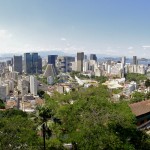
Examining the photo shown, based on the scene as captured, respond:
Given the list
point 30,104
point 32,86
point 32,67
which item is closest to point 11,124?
point 30,104

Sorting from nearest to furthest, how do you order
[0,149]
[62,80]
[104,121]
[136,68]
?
[0,149]
[104,121]
[62,80]
[136,68]

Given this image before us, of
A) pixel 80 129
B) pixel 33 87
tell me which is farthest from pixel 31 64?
pixel 80 129

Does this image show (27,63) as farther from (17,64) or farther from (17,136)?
(17,136)

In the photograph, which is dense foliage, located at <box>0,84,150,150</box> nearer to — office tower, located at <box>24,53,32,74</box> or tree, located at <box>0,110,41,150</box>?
tree, located at <box>0,110,41,150</box>

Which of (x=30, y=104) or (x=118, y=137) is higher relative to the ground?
(x=118, y=137)

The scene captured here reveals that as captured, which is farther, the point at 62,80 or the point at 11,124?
the point at 62,80

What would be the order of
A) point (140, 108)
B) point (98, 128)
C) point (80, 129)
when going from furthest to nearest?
point (140, 108) < point (80, 129) < point (98, 128)

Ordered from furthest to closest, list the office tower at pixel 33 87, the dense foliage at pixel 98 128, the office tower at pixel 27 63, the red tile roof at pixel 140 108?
the office tower at pixel 27 63 → the office tower at pixel 33 87 → the red tile roof at pixel 140 108 → the dense foliage at pixel 98 128

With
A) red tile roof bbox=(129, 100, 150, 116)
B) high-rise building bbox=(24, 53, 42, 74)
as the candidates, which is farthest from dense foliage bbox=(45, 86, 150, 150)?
high-rise building bbox=(24, 53, 42, 74)

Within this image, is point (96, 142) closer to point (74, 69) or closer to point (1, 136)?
point (1, 136)

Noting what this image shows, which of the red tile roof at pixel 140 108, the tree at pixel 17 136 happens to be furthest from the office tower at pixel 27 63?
the tree at pixel 17 136

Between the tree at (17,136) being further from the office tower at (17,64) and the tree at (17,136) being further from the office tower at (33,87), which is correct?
the office tower at (17,64)
